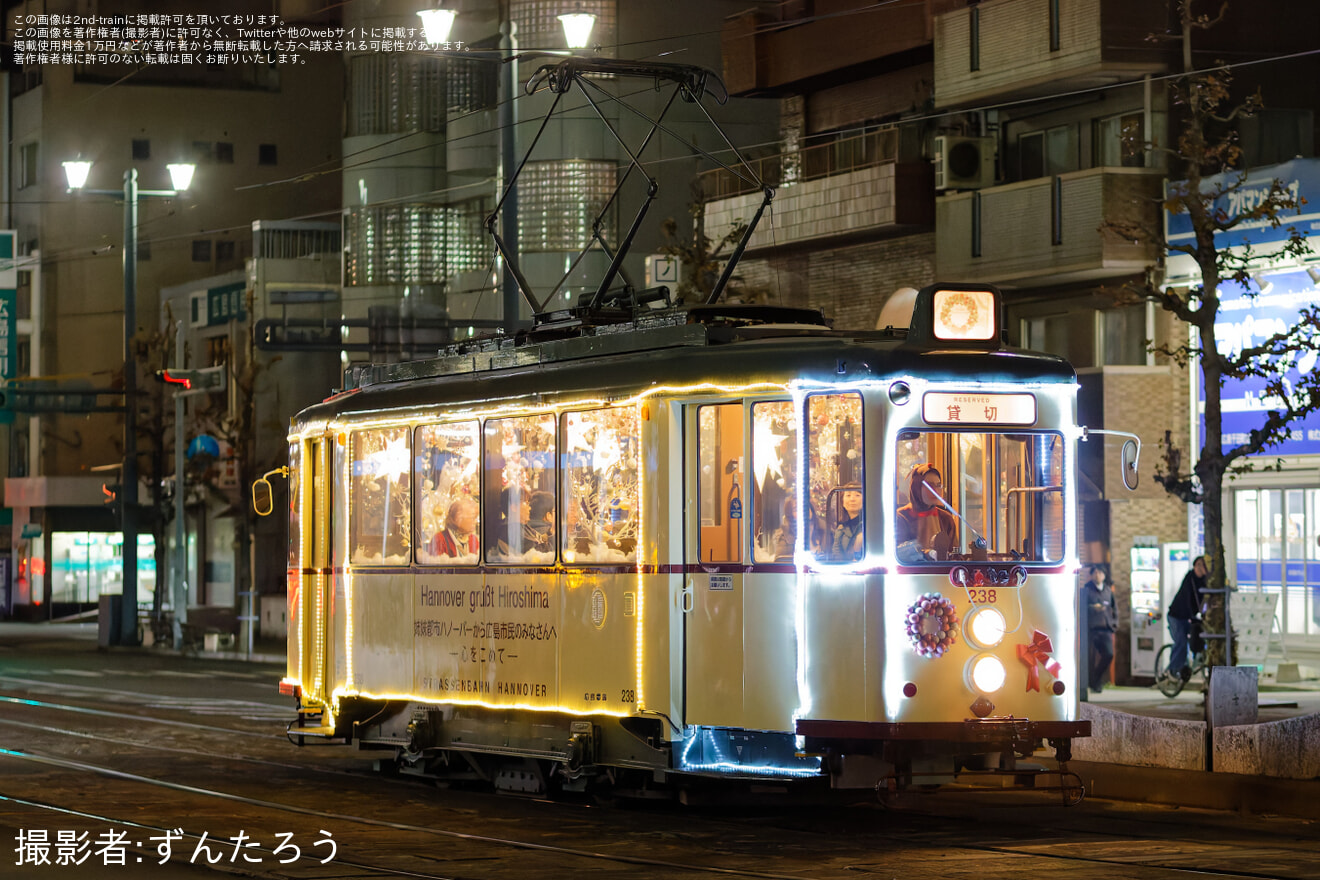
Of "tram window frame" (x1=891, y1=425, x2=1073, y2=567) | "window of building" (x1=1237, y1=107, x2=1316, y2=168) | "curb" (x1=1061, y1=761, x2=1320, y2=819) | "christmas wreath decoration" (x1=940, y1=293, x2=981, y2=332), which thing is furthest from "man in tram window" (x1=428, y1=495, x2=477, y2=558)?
"window of building" (x1=1237, y1=107, x2=1316, y2=168)

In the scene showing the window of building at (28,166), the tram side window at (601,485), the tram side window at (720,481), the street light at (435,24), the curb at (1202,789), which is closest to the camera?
the tram side window at (720,481)

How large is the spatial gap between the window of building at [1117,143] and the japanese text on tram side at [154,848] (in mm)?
16448

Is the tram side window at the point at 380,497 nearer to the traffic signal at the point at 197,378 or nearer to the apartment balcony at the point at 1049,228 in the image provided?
the apartment balcony at the point at 1049,228

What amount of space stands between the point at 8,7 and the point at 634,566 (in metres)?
61.4

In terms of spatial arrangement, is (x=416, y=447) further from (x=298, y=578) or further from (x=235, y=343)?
(x=235, y=343)

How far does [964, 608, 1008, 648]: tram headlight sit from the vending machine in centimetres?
1288

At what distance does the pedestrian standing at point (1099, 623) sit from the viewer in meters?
24.0

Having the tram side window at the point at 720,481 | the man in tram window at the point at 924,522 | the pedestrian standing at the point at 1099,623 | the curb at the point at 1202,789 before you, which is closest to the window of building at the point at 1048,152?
the pedestrian standing at the point at 1099,623

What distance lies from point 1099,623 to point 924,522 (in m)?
11.7

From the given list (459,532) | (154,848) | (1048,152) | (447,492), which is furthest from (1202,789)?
(1048,152)

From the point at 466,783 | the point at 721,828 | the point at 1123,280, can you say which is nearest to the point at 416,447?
the point at 466,783

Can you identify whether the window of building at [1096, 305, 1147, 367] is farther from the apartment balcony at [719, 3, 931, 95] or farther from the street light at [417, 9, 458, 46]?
the street light at [417, 9, 458, 46]

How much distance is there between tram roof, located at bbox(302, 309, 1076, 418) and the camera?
13.0 metres

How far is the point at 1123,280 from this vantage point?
27.0 m
